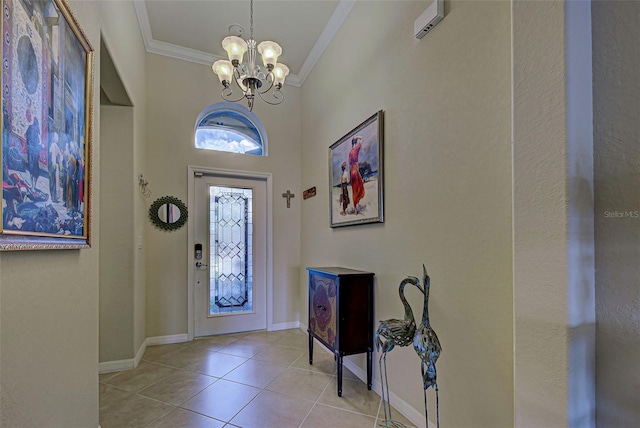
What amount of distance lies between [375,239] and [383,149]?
0.71 meters

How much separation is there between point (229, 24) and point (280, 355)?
3479 millimetres

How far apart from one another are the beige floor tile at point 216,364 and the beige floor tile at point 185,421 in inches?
22.9

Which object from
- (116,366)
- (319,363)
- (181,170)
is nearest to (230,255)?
(181,170)

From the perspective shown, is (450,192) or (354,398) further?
(354,398)

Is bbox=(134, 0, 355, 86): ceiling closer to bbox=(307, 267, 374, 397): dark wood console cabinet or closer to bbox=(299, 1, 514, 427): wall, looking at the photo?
bbox=(299, 1, 514, 427): wall

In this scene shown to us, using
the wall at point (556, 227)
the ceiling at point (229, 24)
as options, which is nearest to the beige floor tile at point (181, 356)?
the wall at point (556, 227)

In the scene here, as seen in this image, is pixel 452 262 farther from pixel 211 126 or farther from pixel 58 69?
pixel 211 126

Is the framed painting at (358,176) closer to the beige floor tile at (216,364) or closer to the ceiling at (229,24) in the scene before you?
the ceiling at (229,24)

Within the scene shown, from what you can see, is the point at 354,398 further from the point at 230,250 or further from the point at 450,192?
the point at 230,250

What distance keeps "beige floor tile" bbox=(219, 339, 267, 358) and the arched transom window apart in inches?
92.3

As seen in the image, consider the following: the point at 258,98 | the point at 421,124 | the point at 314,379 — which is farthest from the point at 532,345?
the point at 258,98

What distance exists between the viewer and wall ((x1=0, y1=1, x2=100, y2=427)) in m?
0.94

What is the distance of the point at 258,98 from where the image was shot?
3990 mm

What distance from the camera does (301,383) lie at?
2.50 metres
